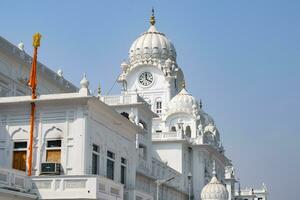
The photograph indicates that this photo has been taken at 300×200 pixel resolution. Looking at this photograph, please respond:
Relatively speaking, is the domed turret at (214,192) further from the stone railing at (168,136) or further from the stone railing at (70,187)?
the stone railing at (70,187)

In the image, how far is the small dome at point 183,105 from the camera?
236 feet

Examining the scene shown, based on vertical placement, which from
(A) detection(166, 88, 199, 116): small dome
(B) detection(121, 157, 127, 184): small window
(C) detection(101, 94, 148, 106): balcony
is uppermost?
(A) detection(166, 88, 199, 116): small dome

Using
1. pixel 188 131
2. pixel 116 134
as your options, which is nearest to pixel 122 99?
pixel 188 131

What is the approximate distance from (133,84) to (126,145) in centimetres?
3814

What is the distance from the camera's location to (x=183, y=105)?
7200 centimetres

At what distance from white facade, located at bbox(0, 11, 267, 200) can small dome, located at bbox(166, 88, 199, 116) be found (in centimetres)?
12

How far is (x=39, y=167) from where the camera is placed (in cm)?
3247

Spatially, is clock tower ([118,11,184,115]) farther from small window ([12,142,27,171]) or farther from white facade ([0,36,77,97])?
small window ([12,142,27,171])

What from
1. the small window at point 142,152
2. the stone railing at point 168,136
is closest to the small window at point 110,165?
the small window at point 142,152

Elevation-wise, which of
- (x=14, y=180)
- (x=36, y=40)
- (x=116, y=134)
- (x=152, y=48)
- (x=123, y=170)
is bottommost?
(x=14, y=180)

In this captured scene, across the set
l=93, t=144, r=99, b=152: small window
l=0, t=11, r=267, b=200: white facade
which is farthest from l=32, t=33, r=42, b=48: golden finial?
l=93, t=144, r=99, b=152: small window

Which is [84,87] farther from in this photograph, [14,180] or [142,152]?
[142,152]

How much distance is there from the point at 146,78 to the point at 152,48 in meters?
3.81

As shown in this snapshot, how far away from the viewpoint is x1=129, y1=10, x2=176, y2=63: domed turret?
76.6m
